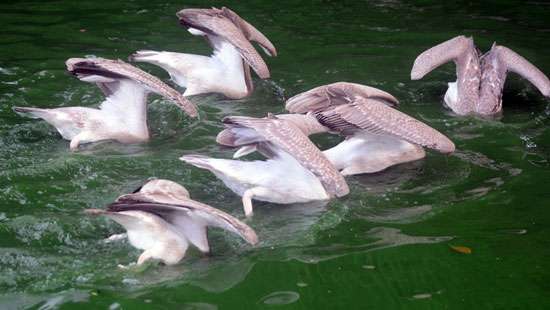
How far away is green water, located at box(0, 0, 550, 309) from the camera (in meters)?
4.48

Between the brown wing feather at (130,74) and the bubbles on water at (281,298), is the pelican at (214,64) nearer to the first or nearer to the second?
the brown wing feather at (130,74)

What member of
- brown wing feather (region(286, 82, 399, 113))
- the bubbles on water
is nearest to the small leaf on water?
the bubbles on water

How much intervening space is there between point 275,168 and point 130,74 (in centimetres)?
127

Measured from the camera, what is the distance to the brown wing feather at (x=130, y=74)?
6.03 metres

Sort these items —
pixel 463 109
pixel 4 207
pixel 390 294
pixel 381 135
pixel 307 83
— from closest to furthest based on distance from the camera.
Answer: pixel 390 294 → pixel 4 207 → pixel 381 135 → pixel 463 109 → pixel 307 83

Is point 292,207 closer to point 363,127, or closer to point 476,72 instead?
point 363,127

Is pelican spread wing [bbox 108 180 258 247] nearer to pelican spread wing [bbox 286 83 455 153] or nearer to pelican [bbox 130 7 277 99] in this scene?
pelican spread wing [bbox 286 83 455 153]

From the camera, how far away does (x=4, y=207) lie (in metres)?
5.44

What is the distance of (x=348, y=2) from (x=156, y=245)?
7.86 metres

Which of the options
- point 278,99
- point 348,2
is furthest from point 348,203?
point 348,2

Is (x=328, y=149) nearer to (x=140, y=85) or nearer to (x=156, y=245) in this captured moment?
(x=140, y=85)

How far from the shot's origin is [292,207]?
18.8 feet

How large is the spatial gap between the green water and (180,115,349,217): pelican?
0.37 ft

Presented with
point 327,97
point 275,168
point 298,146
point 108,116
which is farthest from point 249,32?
point 298,146
